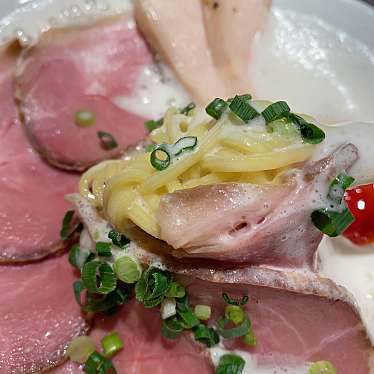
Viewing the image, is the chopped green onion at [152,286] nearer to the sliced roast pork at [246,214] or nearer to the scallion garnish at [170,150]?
the sliced roast pork at [246,214]

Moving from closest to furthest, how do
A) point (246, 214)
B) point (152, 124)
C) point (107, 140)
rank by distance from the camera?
point (246, 214), point (152, 124), point (107, 140)

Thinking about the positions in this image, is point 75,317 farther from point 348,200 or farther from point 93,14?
point 93,14

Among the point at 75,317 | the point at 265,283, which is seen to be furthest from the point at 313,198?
the point at 75,317

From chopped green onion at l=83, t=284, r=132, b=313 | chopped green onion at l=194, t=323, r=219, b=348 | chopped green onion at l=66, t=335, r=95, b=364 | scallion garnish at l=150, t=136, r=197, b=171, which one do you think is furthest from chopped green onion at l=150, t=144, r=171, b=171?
chopped green onion at l=66, t=335, r=95, b=364

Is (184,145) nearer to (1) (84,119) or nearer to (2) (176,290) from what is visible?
(2) (176,290)

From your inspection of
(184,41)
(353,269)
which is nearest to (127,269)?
(353,269)

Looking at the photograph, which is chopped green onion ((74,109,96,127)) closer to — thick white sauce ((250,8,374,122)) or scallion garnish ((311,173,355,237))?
thick white sauce ((250,8,374,122))

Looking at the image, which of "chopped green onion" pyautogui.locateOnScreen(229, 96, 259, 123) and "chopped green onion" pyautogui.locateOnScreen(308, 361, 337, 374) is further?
"chopped green onion" pyautogui.locateOnScreen(308, 361, 337, 374)
